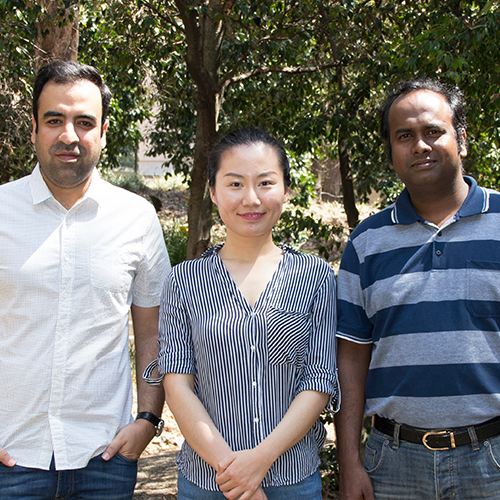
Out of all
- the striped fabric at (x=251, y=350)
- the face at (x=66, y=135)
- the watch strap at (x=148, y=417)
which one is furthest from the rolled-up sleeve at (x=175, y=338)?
the face at (x=66, y=135)

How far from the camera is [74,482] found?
2.27 meters

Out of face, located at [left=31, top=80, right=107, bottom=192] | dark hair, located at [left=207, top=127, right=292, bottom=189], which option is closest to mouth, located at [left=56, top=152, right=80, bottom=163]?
face, located at [left=31, top=80, right=107, bottom=192]

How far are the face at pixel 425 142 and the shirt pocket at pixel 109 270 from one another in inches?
46.3

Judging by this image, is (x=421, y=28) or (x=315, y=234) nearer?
(x=421, y=28)

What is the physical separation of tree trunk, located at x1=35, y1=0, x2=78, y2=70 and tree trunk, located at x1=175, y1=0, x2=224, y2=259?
1028mm

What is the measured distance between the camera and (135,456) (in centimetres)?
239

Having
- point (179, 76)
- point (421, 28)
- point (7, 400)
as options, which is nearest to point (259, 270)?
point (7, 400)

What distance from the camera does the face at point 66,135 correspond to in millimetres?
2379

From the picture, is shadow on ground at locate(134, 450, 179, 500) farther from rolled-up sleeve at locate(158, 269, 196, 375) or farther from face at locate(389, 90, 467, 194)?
face at locate(389, 90, 467, 194)

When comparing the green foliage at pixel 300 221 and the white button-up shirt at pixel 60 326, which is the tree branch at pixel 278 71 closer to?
the green foliage at pixel 300 221

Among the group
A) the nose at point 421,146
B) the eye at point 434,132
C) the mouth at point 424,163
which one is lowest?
the mouth at point 424,163

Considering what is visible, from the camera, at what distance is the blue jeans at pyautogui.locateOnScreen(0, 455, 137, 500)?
2213mm

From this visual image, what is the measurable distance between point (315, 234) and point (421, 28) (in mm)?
2002

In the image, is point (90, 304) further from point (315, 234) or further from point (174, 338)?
point (315, 234)
